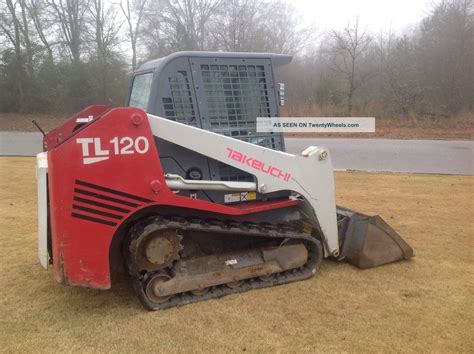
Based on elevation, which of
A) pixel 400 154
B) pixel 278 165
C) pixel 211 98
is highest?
pixel 211 98

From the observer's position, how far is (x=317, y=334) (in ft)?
10.4

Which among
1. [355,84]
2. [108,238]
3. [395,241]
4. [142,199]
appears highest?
[355,84]

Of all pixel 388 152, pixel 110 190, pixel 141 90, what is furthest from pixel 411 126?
pixel 110 190

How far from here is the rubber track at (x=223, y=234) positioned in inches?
135

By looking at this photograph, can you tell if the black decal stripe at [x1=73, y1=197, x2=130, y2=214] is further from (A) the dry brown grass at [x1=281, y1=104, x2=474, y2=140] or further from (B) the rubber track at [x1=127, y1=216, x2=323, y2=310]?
(A) the dry brown grass at [x1=281, y1=104, x2=474, y2=140]

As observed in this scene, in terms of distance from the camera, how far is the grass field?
3.05 meters

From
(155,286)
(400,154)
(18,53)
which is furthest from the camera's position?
(18,53)

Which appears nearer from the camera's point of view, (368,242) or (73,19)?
(368,242)

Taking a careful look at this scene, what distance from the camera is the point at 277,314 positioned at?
11.3 feet

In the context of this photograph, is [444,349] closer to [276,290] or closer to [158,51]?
[276,290]

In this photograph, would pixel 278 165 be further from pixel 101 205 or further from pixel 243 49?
pixel 243 49

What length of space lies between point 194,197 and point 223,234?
1.40 ft

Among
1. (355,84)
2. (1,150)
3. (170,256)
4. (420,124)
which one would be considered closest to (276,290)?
(170,256)

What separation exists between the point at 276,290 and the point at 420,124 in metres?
19.1
